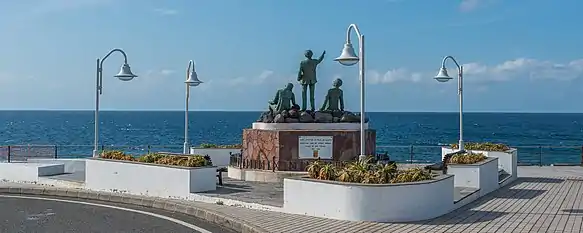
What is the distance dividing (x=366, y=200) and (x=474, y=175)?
578cm

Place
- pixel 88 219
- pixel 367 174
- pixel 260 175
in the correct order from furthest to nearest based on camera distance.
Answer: pixel 260 175 → pixel 88 219 → pixel 367 174

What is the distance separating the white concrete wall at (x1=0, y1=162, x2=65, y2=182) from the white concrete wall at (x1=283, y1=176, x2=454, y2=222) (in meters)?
10.8

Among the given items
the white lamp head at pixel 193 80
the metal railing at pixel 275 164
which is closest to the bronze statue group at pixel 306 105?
the metal railing at pixel 275 164

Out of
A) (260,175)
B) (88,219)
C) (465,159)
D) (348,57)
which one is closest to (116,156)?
(260,175)

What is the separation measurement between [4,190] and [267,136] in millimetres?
7560

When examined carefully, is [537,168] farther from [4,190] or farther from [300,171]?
[4,190]

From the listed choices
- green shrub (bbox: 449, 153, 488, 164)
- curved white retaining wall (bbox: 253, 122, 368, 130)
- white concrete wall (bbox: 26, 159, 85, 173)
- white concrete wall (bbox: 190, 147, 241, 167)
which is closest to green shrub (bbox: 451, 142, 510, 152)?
green shrub (bbox: 449, 153, 488, 164)

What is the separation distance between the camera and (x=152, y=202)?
15.8 meters

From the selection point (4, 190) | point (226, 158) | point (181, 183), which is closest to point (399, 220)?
point (181, 183)

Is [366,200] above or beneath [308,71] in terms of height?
beneath

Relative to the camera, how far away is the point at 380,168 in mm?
13789

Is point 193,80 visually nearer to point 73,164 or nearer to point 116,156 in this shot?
point 116,156

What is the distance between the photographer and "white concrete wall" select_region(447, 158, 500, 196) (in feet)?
57.0

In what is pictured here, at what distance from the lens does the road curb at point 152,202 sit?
41.1 feet
